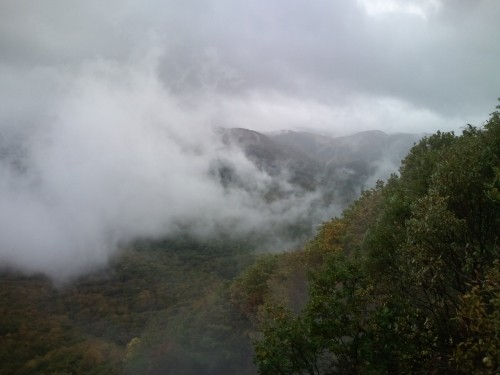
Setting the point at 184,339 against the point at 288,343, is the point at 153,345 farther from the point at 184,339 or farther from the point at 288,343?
the point at 288,343

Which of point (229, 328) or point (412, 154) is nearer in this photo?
point (412, 154)

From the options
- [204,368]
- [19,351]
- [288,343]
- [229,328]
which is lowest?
[19,351]

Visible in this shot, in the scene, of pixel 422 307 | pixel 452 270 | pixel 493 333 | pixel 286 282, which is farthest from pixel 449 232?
pixel 286 282

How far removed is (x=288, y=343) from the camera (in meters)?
16.4

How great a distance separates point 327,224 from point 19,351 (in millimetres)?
107595

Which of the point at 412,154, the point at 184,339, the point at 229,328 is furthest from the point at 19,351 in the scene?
the point at 412,154

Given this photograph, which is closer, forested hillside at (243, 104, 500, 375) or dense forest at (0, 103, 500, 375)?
dense forest at (0, 103, 500, 375)

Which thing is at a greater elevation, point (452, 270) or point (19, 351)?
point (452, 270)

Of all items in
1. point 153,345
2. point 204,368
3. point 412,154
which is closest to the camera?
point 412,154

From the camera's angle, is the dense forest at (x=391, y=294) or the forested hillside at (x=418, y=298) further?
the forested hillside at (x=418, y=298)

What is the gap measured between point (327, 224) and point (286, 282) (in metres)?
11.2

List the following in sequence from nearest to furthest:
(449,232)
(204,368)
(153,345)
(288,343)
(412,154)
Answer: (449,232) < (288,343) < (412,154) < (204,368) < (153,345)

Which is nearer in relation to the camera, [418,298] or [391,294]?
[418,298]

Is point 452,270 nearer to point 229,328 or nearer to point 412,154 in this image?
point 412,154
